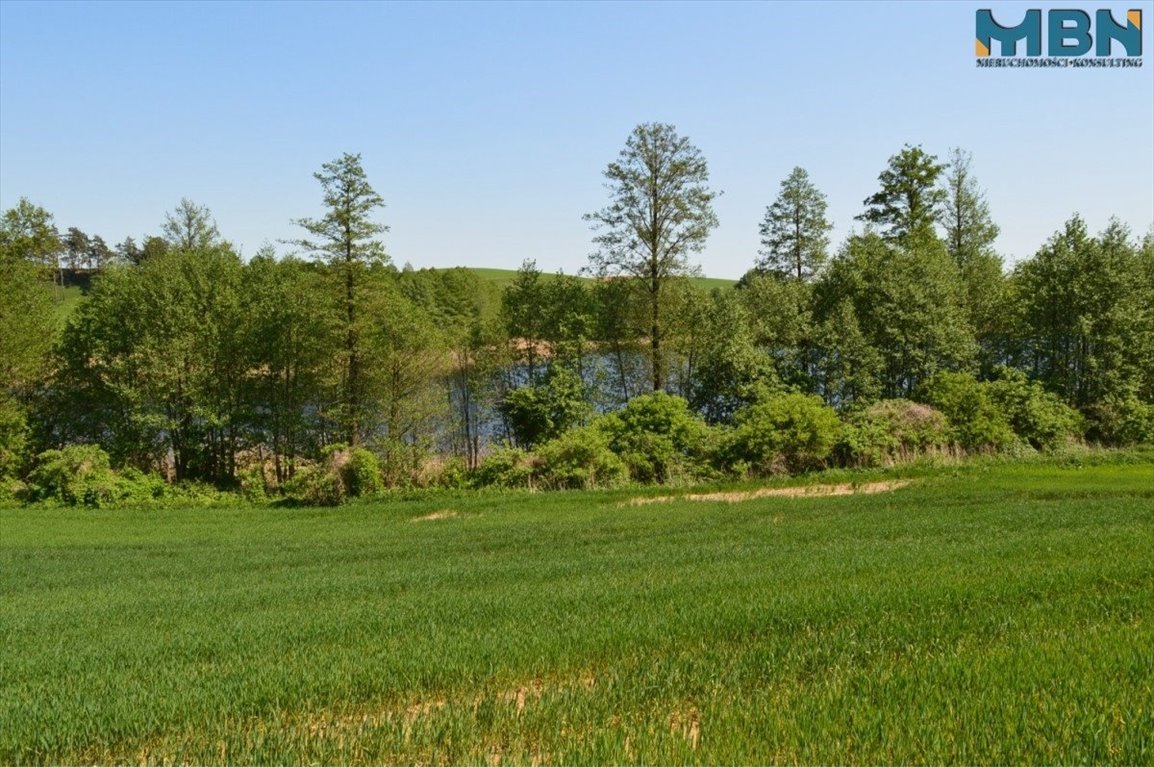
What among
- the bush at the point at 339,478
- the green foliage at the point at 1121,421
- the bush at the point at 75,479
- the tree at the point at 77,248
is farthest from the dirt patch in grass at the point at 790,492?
the tree at the point at 77,248

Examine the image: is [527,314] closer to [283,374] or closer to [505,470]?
[505,470]

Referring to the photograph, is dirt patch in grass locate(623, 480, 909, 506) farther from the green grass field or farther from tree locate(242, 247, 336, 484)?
tree locate(242, 247, 336, 484)

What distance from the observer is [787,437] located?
2598cm

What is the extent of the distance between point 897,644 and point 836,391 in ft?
85.5

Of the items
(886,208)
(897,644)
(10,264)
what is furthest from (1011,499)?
(10,264)

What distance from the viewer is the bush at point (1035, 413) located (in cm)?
2709

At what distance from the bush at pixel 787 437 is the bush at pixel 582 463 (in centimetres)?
485

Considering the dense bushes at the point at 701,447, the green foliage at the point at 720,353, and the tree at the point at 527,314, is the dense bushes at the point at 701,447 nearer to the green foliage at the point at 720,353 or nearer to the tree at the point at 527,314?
the green foliage at the point at 720,353

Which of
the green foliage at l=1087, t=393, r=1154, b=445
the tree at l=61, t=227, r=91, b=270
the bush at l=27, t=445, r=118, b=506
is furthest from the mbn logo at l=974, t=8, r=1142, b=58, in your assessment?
the tree at l=61, t=227, r=91, b=270

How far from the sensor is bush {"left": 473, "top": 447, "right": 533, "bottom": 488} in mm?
27766

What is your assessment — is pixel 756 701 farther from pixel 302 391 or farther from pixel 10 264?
pixel 10 264

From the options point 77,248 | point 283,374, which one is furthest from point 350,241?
point 77,248

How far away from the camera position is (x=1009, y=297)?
31.0 m

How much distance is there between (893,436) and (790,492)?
6.12 m
